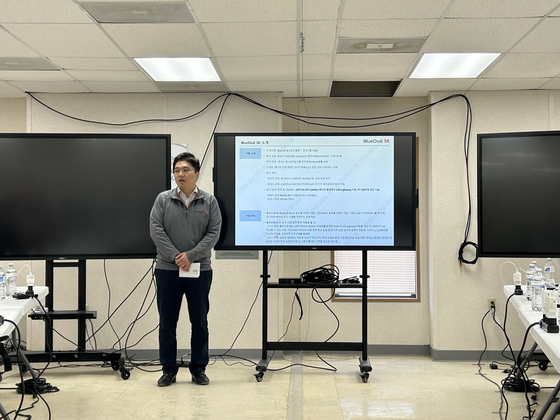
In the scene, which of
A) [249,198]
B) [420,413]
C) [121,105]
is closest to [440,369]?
[420,413]

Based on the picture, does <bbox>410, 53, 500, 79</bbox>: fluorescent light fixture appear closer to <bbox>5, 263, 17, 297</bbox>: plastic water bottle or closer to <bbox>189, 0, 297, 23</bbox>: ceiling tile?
<bbox>189, 0, 297, 23</bbox>: ceiling tile

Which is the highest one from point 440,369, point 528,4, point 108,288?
point 528,4

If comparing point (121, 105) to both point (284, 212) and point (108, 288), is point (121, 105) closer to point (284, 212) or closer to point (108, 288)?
point (108, 288)

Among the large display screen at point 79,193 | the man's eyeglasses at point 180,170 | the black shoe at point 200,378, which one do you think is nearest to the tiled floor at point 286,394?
the black shoe at point 200,378

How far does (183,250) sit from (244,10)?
5.57ft

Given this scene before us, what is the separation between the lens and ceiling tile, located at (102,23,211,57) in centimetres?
320

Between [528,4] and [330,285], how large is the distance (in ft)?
7.45

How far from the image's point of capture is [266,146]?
393 centimetres

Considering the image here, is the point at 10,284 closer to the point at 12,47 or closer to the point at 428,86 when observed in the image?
the point at 12,47

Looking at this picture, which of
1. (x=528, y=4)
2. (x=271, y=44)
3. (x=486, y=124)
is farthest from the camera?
(x=486, y=124)

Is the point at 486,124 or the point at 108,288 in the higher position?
the point at 486,124

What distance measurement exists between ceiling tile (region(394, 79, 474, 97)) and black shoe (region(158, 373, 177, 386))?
3034 millimetres

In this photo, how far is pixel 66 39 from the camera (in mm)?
3402

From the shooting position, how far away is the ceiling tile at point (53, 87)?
4.45 m
